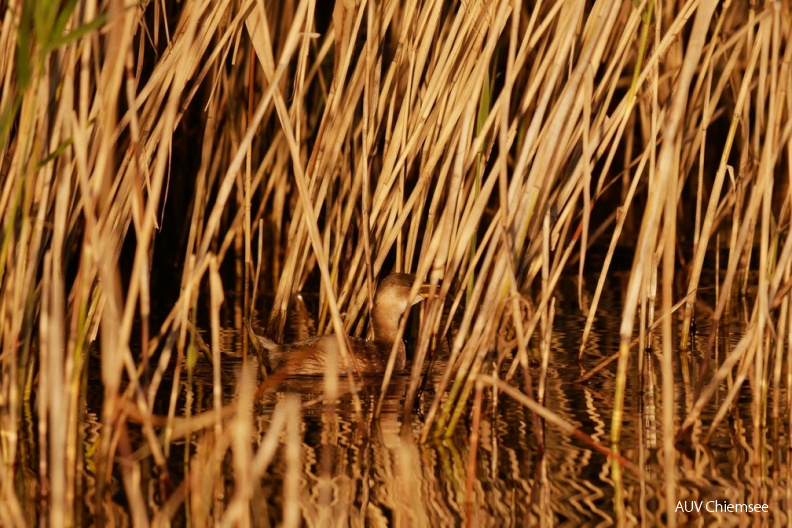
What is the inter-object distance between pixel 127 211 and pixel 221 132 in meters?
3.46

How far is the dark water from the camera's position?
3.60 m

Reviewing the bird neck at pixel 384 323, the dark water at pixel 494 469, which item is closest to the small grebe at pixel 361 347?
the bird neck at pixel 384 323

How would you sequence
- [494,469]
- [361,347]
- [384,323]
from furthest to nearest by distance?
[384,323] < [361,347] < [494,469]

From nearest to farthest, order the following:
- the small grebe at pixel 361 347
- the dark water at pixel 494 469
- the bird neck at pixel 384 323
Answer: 1. the dark water at pixel 494 469
2. the small grebe at pixel 361 347
3. the bird neck at pixel 384 323

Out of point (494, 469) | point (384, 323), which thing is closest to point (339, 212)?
point (384, 323)

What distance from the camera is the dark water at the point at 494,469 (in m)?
3.60

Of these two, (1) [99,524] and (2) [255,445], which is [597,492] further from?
(1) [99,524]

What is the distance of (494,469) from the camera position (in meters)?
4.07

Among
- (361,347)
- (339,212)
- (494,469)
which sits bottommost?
(494,469)

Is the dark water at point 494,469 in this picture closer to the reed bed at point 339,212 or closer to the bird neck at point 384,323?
the reed bed at point 339,212

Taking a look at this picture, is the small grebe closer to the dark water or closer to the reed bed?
the reed bed

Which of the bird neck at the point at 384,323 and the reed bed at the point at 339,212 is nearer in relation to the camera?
the reed bed at the point at 339,212

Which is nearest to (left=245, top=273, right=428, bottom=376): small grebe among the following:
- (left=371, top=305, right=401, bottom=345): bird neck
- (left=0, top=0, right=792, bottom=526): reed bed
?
(left=371, top=305, right=401, bottom=345): bird neck

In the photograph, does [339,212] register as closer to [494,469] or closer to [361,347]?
[361,347]
